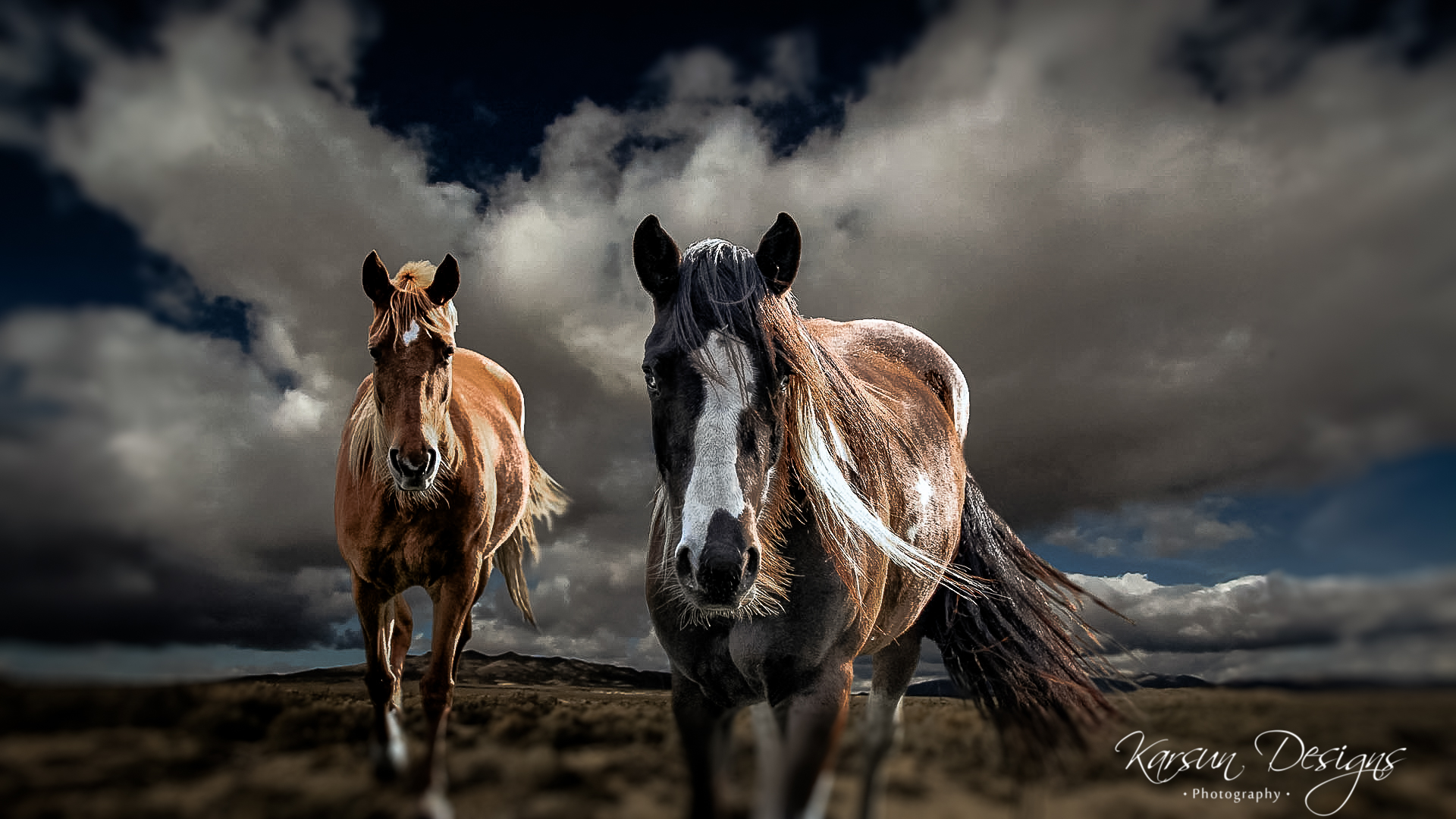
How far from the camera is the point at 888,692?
4027 mm

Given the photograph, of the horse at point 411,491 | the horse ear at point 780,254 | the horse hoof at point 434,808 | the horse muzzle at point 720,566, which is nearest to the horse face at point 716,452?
the horse muzzle at point 720,566

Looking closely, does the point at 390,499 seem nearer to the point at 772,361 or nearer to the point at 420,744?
the point at 420,744

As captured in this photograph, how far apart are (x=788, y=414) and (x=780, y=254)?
0.75 meters

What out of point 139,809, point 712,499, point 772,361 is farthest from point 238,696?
point 772,361

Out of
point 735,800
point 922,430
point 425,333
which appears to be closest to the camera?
Result: point 735,800

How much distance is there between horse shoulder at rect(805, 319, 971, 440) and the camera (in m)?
4.29

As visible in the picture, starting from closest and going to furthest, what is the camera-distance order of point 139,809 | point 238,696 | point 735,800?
1. point 139,809
2. point 735,800
3. point 238,696

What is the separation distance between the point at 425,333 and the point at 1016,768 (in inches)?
157

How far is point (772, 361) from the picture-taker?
2.30 m

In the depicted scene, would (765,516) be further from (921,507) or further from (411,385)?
(411,385)

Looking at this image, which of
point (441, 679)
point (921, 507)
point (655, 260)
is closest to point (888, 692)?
point (921, 507)

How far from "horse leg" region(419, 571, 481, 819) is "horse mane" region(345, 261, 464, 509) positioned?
0.60 m

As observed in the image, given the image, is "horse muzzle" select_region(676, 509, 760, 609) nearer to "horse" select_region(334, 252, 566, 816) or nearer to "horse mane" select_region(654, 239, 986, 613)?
"horse mane" select_region(654, 239, 986, 613)

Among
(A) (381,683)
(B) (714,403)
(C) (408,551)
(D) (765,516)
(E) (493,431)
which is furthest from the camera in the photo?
(E) (493,431)
